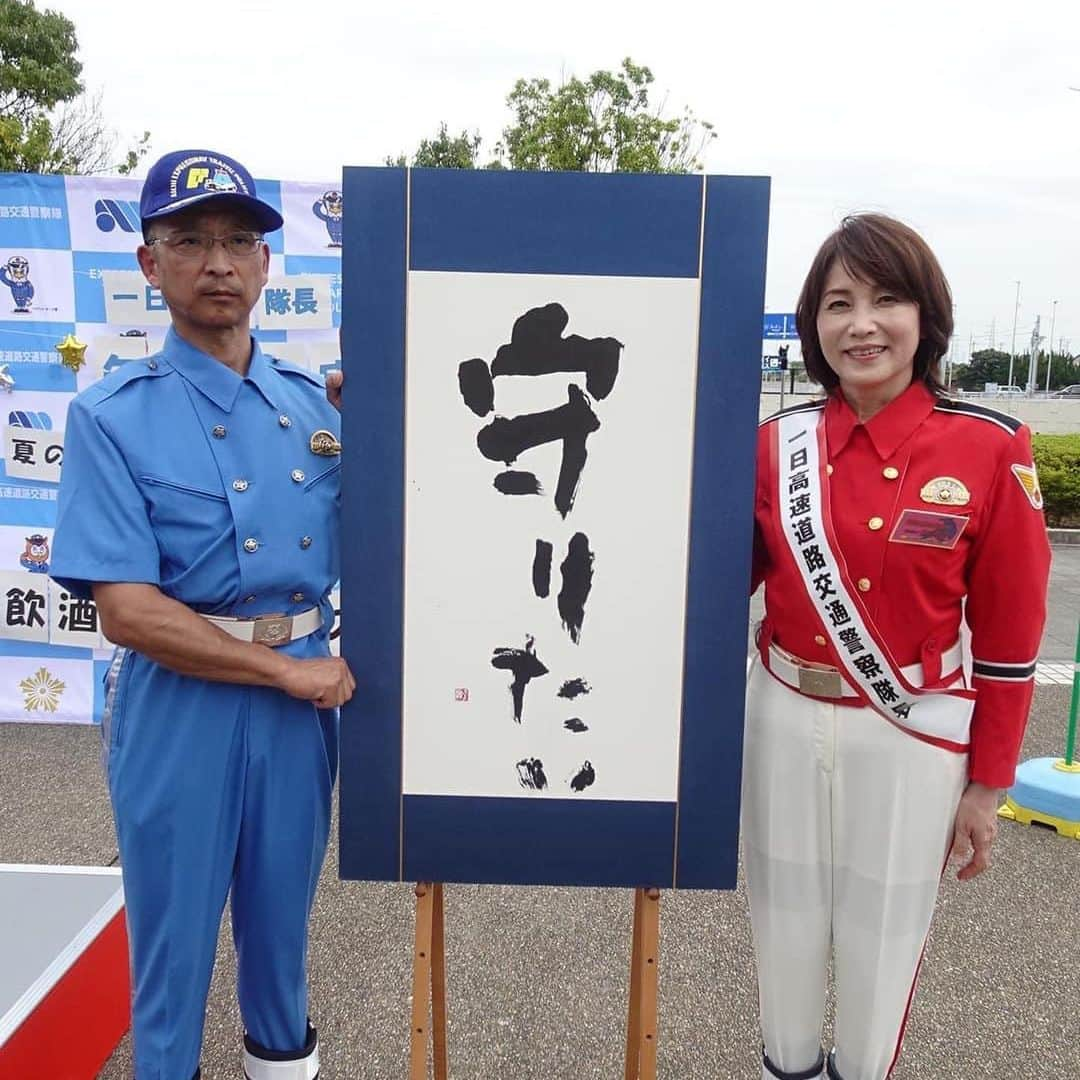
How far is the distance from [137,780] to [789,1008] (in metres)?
1.32

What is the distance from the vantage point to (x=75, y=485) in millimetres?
1613

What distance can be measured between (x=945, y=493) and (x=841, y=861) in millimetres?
711

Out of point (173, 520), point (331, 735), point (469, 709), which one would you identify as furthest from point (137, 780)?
point (469, 709)

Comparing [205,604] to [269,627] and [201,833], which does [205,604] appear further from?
[201,833]

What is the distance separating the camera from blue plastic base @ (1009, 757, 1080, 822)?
12.4ft

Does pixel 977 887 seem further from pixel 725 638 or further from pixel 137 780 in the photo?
pixel 137 780

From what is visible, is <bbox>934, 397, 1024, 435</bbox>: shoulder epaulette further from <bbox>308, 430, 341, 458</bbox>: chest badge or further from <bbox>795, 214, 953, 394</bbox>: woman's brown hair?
<bbox>308, 430, 341, 458</bbox>: chest badge

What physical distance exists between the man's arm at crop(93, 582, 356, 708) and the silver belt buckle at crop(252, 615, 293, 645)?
0.08 ft

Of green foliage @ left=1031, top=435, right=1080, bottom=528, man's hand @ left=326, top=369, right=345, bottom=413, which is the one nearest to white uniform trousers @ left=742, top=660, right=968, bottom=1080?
man's hand @ left=326, top=369, right=345, bottom=413

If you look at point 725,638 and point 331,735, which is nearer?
point 725,638

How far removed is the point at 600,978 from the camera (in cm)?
283

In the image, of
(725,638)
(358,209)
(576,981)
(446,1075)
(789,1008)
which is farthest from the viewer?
(576,981)

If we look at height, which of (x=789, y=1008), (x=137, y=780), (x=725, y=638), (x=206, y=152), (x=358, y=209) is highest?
(x=206, y=152)

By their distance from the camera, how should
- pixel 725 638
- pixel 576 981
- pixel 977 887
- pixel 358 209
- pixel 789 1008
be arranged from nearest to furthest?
pixel 358 209
pixel 725 638
pixel 789 1008
pixel 576 981
pixel 977 887
